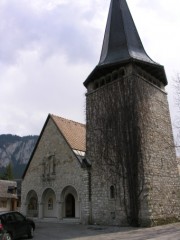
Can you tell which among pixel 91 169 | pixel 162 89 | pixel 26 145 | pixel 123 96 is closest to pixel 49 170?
pixel 91 169

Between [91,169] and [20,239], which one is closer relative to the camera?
[20,239]

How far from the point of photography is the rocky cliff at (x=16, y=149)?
119 m

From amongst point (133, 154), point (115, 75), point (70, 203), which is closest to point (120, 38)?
point (115, 75)

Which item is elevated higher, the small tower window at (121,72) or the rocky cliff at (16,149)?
the rocky cliff at (16,149)

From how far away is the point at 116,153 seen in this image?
21141 millimetres

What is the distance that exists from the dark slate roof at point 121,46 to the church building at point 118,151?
75 millimetres

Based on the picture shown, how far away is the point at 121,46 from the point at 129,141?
835 centimetres

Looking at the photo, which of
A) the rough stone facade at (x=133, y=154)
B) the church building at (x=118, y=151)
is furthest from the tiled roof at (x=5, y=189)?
the rough stone facade at (x=133, y=154)

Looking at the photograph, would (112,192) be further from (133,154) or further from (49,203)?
(49,203)

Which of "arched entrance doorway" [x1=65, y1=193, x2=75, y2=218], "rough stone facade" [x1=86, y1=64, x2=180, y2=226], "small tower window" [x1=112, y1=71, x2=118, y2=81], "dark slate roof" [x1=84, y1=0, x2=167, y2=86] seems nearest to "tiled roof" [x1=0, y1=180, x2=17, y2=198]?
"arched entrance doorway" [x1=65, y1=193, x2=75, y2=218]

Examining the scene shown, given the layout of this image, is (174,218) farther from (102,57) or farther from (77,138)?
(102,57)

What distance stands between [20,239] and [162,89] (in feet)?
51.8

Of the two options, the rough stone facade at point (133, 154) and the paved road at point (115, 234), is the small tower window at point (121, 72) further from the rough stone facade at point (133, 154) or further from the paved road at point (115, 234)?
the paved road at point (115, 234)

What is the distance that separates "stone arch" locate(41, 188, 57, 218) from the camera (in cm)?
2711
